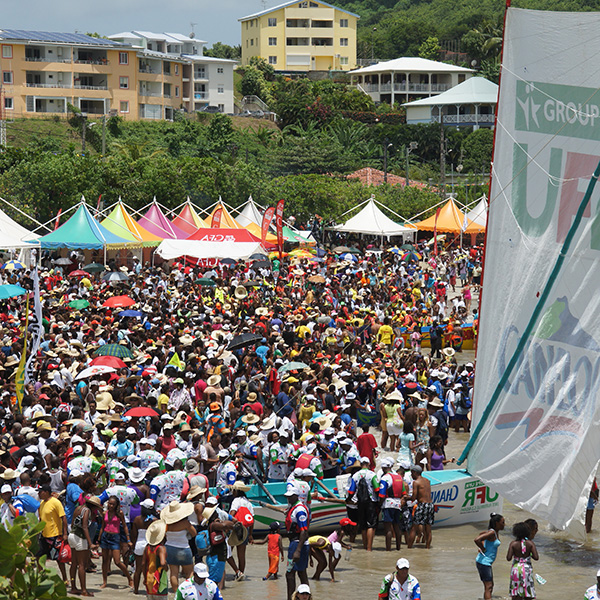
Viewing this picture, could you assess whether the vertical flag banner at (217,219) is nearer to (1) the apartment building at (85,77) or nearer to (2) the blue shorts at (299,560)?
(2) the blue shorts at (299,560)

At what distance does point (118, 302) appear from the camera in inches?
1003

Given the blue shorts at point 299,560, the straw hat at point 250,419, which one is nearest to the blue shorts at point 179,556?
the blue shorts at point 299,560

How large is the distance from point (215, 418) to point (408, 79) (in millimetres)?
96716

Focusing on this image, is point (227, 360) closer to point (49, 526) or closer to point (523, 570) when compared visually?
point (49, 526)

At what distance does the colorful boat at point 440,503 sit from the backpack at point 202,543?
2.18 meters

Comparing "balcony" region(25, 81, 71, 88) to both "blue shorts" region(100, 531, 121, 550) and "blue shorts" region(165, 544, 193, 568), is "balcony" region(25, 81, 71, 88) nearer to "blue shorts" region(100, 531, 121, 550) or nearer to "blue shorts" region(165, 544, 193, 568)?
"blue shorts" region(100, 531, 121, 550)

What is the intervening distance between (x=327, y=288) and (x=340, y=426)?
15231 mm

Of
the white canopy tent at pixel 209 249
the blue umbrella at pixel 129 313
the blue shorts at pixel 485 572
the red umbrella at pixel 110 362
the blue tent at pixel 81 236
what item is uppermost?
the blue tent at pixel 81 236

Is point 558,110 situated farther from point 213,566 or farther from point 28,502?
point 28,502

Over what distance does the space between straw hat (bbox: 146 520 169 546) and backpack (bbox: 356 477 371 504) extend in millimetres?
3205

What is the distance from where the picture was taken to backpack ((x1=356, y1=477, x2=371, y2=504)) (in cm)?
1336

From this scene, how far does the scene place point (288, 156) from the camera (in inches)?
2867

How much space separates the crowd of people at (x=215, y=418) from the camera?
11570 millimetres

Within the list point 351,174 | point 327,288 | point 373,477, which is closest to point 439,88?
point 351,174
